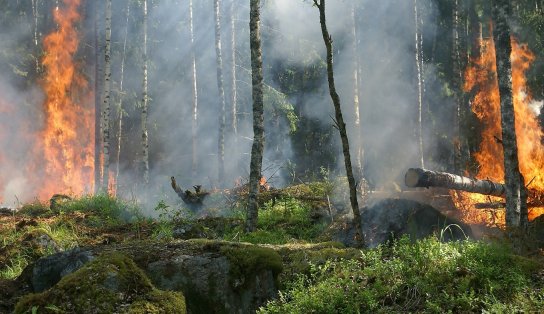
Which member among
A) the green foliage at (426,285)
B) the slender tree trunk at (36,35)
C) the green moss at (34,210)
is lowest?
the green foliage at (426,285)

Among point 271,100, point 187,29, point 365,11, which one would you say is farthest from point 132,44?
point 365,11

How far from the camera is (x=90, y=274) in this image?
4.01 metres

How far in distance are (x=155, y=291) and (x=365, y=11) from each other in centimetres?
2700

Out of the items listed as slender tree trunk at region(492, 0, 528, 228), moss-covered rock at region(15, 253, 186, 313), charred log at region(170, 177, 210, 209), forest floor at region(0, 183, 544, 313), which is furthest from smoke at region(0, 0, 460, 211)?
moss-covered rock at region(15, 253, 186, 313)

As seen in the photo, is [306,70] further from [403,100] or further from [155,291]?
[155,291]

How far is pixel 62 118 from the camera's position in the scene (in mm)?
26000

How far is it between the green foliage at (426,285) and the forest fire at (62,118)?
22.8 metres

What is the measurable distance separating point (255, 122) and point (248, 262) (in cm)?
672

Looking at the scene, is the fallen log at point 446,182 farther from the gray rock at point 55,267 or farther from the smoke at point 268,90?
the smoke at point 268,90

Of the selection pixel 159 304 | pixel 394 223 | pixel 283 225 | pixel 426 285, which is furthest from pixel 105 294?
pixel 394 223

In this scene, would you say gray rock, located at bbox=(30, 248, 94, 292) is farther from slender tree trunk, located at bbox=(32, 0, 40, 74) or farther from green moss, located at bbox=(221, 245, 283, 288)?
slender tree trunk, located at bbox=(32, 0, 40, 74)

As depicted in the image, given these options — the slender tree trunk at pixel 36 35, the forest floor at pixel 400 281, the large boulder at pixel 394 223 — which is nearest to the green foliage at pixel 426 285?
the forest floor at pixel 400 281

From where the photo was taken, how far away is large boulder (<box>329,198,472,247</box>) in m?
11.1

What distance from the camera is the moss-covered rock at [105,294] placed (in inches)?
147
